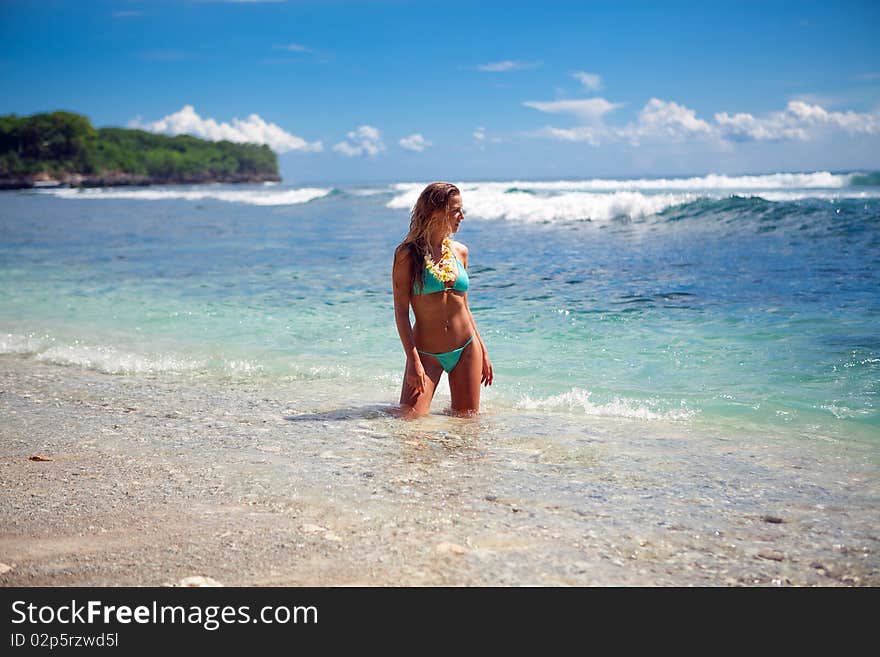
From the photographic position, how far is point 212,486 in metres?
3.94

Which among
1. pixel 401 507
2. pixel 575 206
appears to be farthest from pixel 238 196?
pixel 401 507

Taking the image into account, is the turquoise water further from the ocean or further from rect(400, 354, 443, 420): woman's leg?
rect(400, 354, 443, 420): woman's leg

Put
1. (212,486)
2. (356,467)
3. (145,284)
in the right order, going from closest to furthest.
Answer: (212,486)
(356,467)
(145,284)

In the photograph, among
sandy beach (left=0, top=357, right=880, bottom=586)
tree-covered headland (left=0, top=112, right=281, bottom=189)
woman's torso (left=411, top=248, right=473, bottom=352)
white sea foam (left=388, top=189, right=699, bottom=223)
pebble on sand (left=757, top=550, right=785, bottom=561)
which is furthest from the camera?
tree-covered headland (left=0, top=112, right=281, bottom=189)

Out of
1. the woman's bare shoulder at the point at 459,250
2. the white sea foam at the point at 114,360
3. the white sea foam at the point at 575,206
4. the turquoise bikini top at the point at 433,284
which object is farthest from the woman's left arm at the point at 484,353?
the white sea foam at the point at 575,206

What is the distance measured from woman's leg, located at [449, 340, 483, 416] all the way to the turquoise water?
0.39 meters

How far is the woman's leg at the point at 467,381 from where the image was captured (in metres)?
5.32

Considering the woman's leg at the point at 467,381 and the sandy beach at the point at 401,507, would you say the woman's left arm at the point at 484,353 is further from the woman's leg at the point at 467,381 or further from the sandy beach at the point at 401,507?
the sandy beach at the point at 401,507

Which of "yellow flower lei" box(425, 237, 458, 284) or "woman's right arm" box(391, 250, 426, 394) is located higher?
"yellow flower lei" box(425, 237, 458, 284)

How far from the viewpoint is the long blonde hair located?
16.3 ft

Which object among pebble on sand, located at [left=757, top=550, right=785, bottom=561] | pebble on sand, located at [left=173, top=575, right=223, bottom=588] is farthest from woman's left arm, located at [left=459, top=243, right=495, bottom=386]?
pebble on sand, located at [left=173, top=575, right=223, bottom=588]
